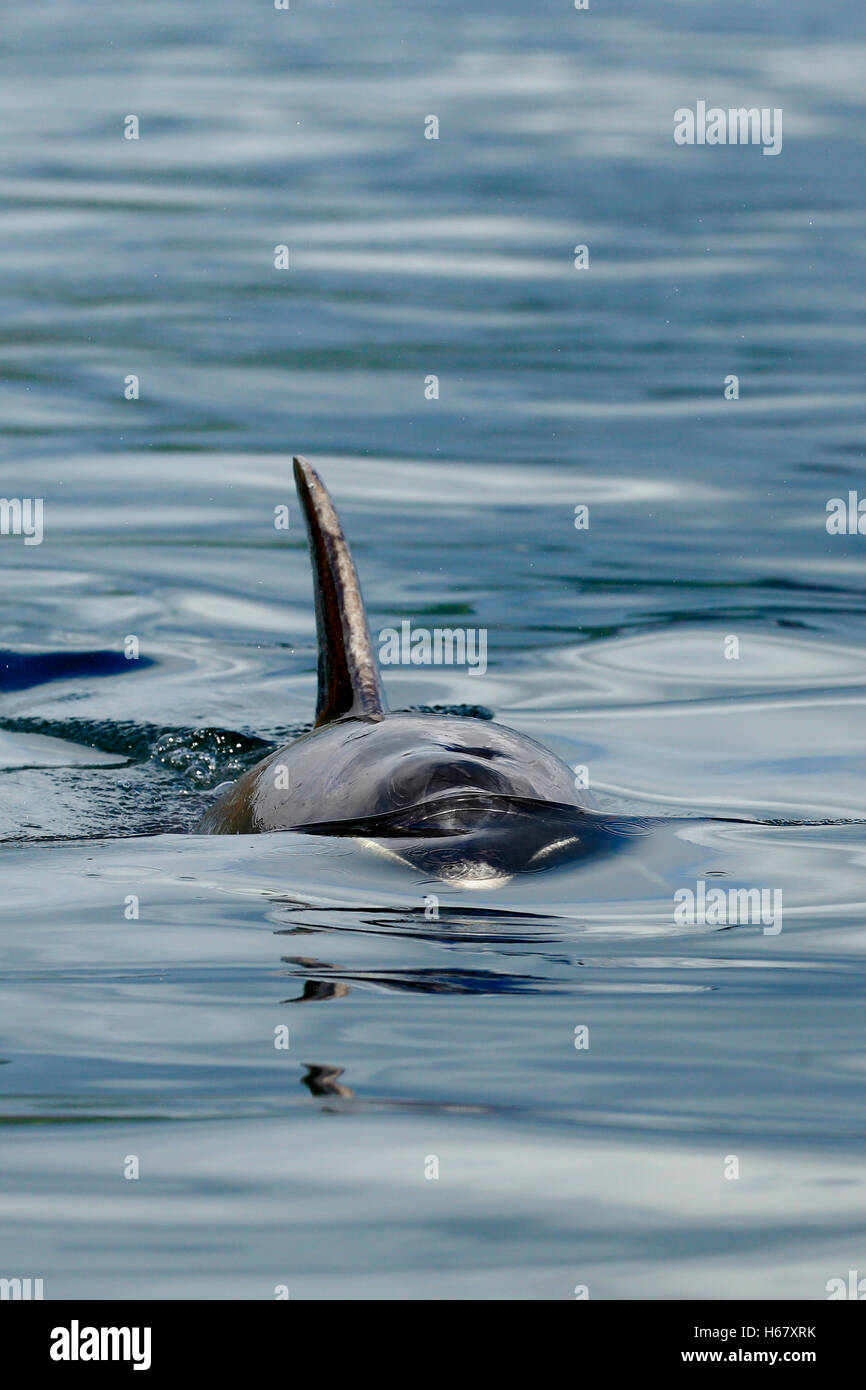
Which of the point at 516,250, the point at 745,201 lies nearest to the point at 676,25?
the point at 745,201

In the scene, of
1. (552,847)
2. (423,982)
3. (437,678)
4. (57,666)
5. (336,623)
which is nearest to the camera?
(423,982)

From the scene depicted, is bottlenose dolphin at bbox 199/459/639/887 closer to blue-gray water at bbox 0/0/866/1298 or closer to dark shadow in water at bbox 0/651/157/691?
blue-gray water at bbox 0/0/866/1298

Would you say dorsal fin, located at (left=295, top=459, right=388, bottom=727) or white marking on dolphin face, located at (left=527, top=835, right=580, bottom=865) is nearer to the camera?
white marking on dolphin face, located at (left=527, top=835, right=580, bottom=865)

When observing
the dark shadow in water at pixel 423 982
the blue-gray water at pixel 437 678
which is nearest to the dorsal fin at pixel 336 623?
the blue-gray water at pixel 437 678

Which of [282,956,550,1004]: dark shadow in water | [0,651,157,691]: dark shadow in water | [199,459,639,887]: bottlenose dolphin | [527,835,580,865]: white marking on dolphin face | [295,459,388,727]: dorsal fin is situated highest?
[0,651,157,691]: dark shadow in water

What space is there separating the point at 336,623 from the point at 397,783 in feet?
4.48

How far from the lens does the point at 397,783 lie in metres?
6.57

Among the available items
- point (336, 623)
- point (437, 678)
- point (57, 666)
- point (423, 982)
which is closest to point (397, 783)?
point (423, 982)

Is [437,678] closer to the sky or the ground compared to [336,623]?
closer to the sky

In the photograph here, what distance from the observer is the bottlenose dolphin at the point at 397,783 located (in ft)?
20.8

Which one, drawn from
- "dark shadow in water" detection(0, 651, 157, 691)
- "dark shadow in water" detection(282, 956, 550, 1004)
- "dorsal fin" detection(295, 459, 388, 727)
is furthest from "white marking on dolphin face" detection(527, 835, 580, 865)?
"dark shadow in water" detection(0, 651, 157, 691)

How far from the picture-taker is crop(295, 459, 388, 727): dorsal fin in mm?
7648

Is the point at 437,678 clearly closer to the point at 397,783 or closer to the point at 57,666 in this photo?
the point at 57,666

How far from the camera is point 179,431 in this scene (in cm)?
1694
